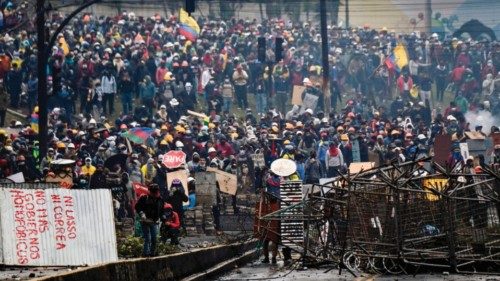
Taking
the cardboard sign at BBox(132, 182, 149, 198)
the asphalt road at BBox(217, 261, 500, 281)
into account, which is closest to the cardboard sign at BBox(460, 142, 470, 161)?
the cardboard sign at BBox(132, 182, 149, 198)

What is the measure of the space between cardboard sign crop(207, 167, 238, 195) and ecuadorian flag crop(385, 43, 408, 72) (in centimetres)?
2058

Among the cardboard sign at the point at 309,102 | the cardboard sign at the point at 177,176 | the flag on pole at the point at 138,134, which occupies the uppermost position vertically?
the cardboard sign at the point at 309,102

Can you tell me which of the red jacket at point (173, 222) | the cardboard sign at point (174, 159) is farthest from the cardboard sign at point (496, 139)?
the red jacket at point (173, 222)

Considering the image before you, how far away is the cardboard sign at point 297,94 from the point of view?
51.8 meters

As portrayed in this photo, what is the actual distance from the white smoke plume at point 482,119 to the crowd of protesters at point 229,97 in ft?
0.86

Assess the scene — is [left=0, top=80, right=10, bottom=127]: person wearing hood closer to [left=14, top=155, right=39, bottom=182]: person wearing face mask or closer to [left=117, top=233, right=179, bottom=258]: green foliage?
[left=14, top=155, right=39, bottom=182]: person wearing face mask

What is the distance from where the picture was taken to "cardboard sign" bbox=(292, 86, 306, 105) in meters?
51.8

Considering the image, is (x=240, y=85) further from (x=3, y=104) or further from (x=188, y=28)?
(x=3, y=104)

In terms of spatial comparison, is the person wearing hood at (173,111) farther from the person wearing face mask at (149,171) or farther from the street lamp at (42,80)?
the street lamp at (42,80)

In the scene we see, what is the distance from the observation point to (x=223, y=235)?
31672 millimetres

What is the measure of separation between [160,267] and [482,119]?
33958 millimetres

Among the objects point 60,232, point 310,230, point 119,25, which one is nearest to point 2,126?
point 119,25

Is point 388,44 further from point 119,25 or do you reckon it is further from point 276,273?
point 276,273

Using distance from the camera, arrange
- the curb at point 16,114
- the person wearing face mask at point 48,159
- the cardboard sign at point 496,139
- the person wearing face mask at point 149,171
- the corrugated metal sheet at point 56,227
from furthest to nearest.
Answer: the curb at point 16,114 → the cardboard sign at point 496,139 → the person wearing face mask at point 149,171 → the person wearing face mask at point 48,159 → the corrugated metal sheet at point 56,227
